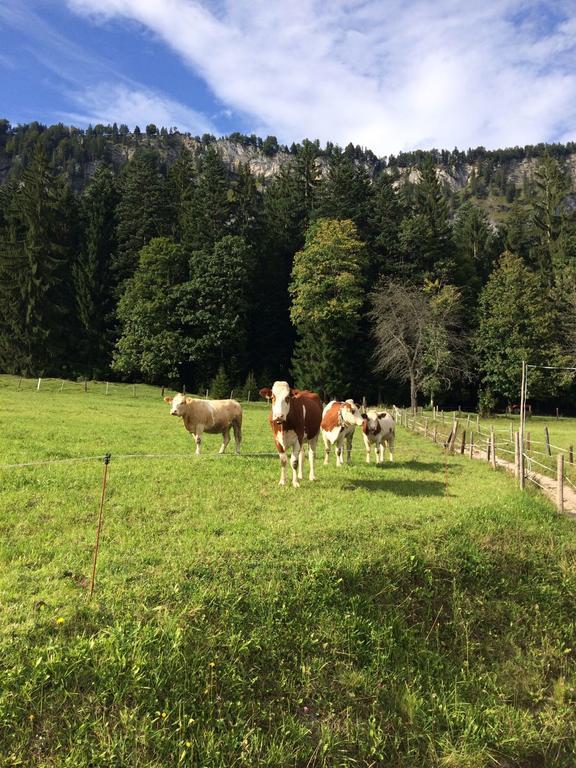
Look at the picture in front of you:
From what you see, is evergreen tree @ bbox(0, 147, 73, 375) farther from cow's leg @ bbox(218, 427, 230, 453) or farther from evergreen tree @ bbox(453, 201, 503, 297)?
evergreen tree @ bbox(453, 201, 503, 297)

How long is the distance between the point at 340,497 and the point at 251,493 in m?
1.81

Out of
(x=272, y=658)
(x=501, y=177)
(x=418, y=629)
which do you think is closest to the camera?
(x=272, y=658)

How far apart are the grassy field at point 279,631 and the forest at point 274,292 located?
32920 millimetres

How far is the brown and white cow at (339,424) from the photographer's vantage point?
47.2ft

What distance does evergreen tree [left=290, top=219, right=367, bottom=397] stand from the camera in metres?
43.2

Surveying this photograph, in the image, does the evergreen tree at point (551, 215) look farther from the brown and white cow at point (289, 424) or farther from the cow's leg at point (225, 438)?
the brown and white cow at point (289, 424)

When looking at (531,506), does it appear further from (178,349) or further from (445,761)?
(178,349)

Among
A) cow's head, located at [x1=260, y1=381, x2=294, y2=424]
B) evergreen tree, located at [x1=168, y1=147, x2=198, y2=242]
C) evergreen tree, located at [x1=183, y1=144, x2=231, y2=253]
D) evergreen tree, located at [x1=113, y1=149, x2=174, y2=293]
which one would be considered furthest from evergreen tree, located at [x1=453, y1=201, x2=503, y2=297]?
cow's head, located at [x1=260, y1=381, x2=294, y2=424]

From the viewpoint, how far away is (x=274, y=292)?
5097 centimetres

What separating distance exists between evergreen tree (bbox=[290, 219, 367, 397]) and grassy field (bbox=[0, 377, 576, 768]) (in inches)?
1336

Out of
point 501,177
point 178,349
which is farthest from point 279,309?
point 501,177

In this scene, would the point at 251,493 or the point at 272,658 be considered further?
the point at 251,493

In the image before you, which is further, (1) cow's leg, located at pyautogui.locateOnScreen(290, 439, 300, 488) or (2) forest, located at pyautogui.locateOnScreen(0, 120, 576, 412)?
(2) forest, located at pyautogui.locateOnScreen(0, 120, 576, 412)

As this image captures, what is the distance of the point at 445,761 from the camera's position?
4.99m
